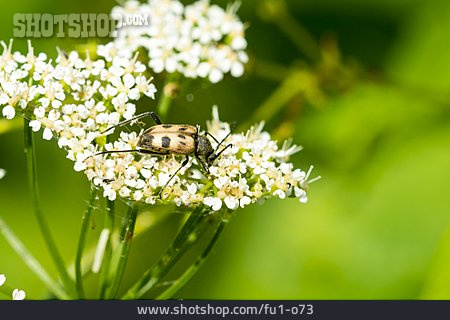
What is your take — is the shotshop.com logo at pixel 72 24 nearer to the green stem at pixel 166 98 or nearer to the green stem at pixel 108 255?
the green stem at pixel 166 98

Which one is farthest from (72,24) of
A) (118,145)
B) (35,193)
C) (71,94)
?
(118,145)

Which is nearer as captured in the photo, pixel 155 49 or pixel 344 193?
pixel 155 49

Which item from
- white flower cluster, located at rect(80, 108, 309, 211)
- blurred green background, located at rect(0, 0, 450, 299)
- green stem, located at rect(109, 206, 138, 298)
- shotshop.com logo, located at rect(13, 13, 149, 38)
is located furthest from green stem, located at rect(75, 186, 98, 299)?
blurred green background, located at rect(0, 0, 450, 299)

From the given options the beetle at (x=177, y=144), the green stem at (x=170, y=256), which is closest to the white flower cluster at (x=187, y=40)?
the beetle at (x=177, y=144)

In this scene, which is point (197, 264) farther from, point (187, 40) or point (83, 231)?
point (187, 40)

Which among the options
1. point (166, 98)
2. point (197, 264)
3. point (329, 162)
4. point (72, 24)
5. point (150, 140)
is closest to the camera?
point (150, 140)

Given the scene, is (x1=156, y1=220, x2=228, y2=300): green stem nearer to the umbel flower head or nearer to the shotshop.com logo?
the umbel flower head

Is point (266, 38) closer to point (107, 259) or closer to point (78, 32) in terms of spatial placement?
point (78, 32)
